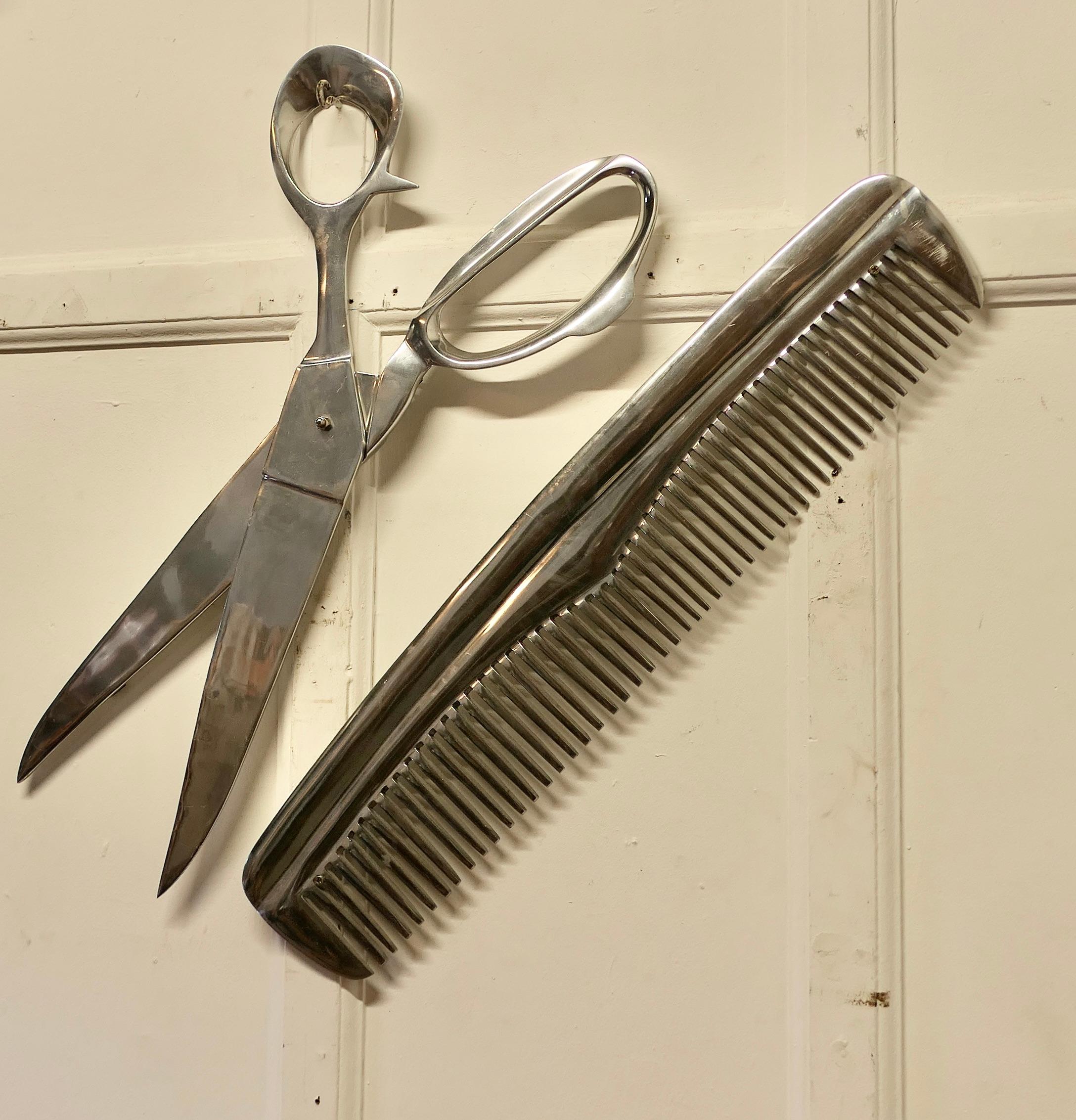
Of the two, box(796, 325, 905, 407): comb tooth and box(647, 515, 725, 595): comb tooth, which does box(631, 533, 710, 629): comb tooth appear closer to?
box(647, 515, 725, 595): comb tooth

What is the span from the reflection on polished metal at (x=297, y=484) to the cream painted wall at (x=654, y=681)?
0.04 m

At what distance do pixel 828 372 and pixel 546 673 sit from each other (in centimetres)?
30

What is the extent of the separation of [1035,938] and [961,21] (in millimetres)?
674

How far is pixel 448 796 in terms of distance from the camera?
66 centimetres

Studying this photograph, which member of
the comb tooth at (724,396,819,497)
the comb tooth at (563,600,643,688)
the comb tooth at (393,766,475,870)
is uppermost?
the comb tooth at (724,396,819,497)

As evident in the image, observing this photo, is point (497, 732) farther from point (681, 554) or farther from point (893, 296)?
point (893, 296)

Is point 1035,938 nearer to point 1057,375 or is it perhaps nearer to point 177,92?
point 1057,375

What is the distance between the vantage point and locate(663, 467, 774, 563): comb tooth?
2.18 ft

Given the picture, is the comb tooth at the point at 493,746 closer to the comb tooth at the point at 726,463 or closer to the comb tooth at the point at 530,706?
the comb tooth at the point at 530,706

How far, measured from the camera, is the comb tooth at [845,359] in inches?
26.3

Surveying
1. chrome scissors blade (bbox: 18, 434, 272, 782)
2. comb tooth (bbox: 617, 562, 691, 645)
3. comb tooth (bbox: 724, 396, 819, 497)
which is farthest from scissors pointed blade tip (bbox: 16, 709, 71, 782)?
comb tooth (bbox: 724, 396, 819, 497)

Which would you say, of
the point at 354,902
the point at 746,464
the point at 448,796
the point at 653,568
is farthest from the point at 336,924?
the point at 746,464

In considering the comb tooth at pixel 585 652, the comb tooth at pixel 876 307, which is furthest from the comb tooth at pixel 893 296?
the comb tooth at pixel 585 652

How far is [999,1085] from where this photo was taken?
627 mm
